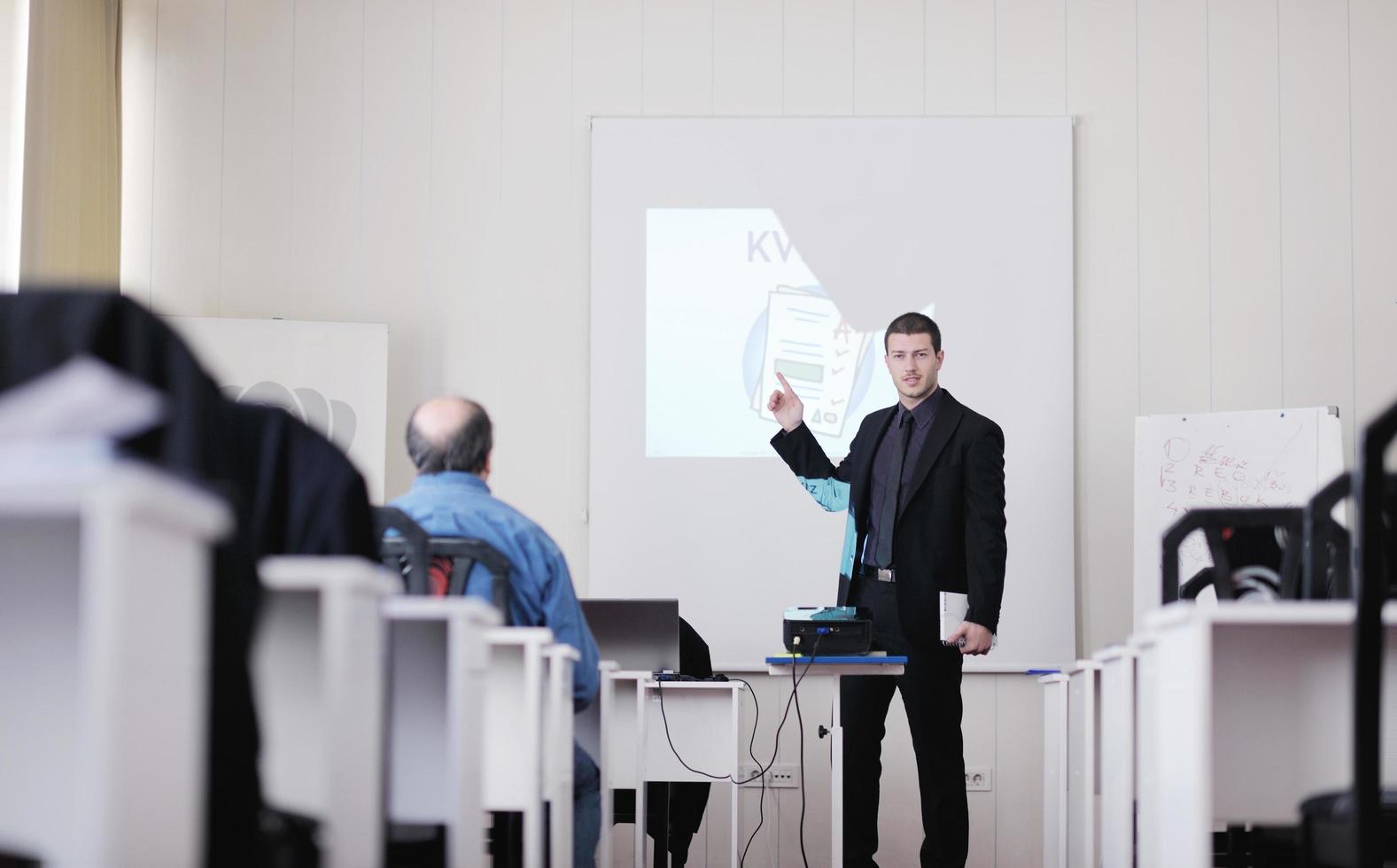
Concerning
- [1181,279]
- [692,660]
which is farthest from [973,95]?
[692,660]

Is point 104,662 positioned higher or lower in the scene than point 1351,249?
lower

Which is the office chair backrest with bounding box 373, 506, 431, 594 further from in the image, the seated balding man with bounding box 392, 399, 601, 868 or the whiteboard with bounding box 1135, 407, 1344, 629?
the whiteboard with bounding box 1135, 407, 1344, 629

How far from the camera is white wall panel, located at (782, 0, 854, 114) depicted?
587 centimetres

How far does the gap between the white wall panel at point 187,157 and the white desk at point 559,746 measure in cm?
335

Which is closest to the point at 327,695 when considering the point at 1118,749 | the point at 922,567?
the point at 1118,749

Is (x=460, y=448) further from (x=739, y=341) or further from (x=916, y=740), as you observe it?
(x=739, y=341)

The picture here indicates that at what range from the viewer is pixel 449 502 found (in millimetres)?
3070

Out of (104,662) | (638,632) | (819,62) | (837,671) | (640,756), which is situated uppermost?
(819,62)

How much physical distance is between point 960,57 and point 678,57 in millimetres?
1147

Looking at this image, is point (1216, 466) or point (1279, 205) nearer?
point (1216, 466)

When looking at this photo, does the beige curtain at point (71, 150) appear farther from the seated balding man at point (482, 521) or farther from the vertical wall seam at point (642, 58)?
the seated balding man at point (482, 521)

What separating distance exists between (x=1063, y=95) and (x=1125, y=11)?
44 cm

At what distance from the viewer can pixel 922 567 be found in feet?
15.6

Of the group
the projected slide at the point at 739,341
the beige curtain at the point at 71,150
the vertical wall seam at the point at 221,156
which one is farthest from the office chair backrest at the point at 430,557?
the vertical wall seam at the point at 221,156
